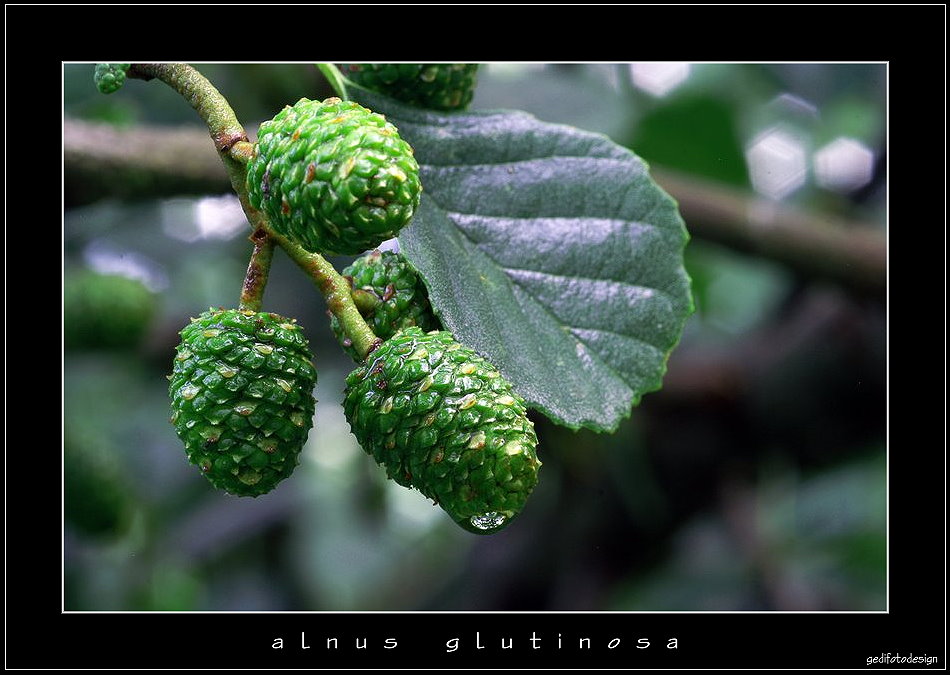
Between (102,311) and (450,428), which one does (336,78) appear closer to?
(450,428)

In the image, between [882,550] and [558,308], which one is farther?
[882,550]

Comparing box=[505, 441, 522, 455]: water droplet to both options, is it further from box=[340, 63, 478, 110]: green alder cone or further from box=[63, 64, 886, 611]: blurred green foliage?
box=[63, 64, 886, 611]: blurred green foliage

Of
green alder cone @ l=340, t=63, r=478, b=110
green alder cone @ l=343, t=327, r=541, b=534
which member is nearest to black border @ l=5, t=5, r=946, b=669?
green alder cone @ l=340, t=63, r=478, b=110

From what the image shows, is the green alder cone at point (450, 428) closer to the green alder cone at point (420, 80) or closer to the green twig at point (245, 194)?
the green twig at point (245, 194)

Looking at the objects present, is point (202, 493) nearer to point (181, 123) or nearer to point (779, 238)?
point (181, 123)

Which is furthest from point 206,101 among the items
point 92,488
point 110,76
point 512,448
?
point 92,488

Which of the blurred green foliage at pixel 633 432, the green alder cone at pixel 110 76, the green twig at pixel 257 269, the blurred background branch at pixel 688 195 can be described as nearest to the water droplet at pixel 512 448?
the green twig at pixel 257 269
